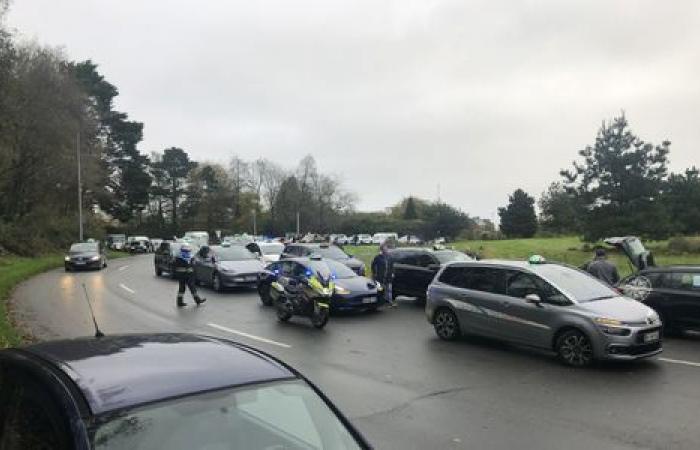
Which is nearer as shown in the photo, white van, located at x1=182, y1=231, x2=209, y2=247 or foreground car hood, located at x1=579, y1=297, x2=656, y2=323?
foreground car hood, located at x1=579, y1=297, x2=656, y2=323

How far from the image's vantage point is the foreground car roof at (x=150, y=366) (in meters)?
2.88

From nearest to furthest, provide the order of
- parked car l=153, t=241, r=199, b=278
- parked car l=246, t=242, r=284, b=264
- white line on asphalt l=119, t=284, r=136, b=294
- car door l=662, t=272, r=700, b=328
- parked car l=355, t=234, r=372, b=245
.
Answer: car door l=662, t=272, r=700, b=328 < white line on asphalt l=119, t=284, r=136, b=294 < parked car l=153, t=241, r=199, b=278 < parked car l=246, t=242, r=284, b=264 < parked car l=355, t=234, r=372, b=245

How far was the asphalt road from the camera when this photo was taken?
6.94 meters

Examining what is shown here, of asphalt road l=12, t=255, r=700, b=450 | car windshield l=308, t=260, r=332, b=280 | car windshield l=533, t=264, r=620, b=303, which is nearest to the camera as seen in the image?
asphalt road l=12, t=255, r=700, b=450

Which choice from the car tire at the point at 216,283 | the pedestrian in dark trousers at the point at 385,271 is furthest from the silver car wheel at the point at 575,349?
the car tire at the point at 216,283

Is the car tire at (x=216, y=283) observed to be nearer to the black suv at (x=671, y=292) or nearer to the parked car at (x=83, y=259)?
the black suv at (x=671, y=292)

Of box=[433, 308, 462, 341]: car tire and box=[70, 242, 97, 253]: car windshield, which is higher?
box=[70, 242, 97, 253]: car windshield

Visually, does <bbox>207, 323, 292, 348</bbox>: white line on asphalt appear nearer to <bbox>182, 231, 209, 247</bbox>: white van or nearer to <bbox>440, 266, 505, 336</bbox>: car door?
<bbox>440, 266, 505, 336</bbox>: car door

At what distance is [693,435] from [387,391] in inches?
146

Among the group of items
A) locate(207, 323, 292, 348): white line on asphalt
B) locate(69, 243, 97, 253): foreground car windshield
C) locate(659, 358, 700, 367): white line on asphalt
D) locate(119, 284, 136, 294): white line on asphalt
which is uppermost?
locate(69, 243, 97, 253): foreground car windshield

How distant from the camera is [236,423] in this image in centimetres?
298

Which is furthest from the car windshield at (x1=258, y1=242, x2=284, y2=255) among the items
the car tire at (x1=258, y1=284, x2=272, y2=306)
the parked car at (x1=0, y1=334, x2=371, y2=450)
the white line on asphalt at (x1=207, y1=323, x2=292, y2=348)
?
the parked car at (x1=0, y1=334, x2=371, y2=450)

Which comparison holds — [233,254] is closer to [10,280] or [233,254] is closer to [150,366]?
[10,280]

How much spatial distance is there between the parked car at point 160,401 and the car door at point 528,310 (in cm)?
822
